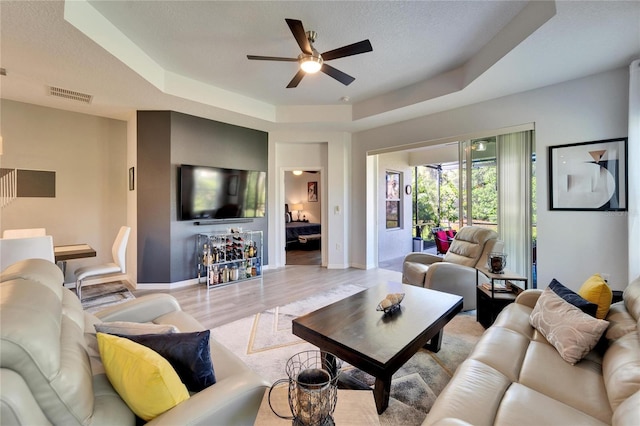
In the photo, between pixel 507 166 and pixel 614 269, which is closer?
pixel 614 269

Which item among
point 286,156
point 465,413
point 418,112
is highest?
point 418,112

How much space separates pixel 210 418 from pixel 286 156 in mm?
5410

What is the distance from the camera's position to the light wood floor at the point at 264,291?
3465 mm

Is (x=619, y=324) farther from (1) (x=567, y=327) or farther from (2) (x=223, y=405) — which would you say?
(2) (x=223, y=405)

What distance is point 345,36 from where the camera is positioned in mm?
3000

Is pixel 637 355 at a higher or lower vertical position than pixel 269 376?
higher

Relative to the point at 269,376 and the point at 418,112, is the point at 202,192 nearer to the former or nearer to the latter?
the point at 269,376

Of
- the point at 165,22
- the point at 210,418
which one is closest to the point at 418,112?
the point at 165,22

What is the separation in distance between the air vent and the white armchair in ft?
16.7

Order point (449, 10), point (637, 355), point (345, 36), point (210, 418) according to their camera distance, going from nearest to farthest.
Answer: point (210, 418)
point (637, 355)
point (449, 10)
point (345, 36)

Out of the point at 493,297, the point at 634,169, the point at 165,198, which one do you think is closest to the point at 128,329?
the point at 493,297

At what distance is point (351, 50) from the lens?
261 centimetres

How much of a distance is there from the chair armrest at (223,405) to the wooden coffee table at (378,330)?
26.3 inches

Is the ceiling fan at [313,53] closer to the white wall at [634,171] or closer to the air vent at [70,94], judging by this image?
the white wall at [634,171]
